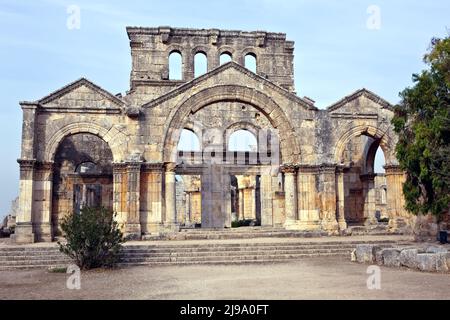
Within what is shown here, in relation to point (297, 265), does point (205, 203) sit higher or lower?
higher

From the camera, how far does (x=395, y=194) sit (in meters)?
20.3

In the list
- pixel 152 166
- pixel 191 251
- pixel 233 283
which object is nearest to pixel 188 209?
pixel 152 166

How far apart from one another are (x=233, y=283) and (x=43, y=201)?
11086 mm

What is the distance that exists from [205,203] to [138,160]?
34.9 ft

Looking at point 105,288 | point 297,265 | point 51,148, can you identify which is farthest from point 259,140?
point 105,288

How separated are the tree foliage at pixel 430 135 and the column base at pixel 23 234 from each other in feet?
41.6

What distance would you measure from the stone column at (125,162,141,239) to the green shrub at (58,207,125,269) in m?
5.15

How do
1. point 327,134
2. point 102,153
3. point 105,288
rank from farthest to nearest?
1. point 102,153
2. point 327,134
3. point 105,288

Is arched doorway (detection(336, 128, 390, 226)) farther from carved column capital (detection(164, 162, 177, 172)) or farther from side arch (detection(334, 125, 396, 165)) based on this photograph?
carved column capital (detection(164, 162, 177, 172))

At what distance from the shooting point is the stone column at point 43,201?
1777cm

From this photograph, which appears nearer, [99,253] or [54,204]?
[99,253]
